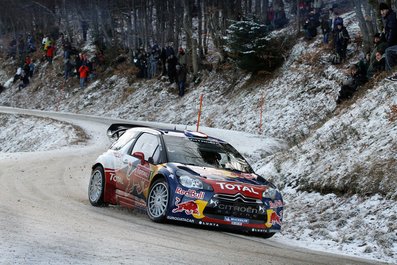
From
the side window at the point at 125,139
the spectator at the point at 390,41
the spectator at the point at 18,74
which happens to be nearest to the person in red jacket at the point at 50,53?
the spectator at the point at 18,74

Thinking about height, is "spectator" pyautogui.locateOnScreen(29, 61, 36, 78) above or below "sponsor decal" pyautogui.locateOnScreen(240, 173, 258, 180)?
above

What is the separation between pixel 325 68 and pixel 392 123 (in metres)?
14.9

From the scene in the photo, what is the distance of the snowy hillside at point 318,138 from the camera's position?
32.6 feet

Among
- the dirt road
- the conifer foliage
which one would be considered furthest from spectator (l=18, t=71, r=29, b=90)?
the dirt road

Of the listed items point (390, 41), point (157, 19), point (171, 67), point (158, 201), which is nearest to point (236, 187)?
point (158, 201)

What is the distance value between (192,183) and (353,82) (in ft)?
35.1

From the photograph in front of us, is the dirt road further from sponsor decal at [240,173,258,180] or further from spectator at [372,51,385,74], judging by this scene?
spectator at [372,51,385,74]

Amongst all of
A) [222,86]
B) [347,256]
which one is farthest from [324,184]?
[222,86]

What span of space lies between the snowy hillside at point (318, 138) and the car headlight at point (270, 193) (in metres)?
0.81

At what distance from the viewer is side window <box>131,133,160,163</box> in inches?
409

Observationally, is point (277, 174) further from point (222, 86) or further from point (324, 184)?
point (222, 86)

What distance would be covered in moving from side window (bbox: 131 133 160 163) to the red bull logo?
113 cm

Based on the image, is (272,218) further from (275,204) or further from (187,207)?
(187,207)

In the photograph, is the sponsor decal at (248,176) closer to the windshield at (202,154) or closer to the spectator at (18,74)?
the windshield at (202,154)
